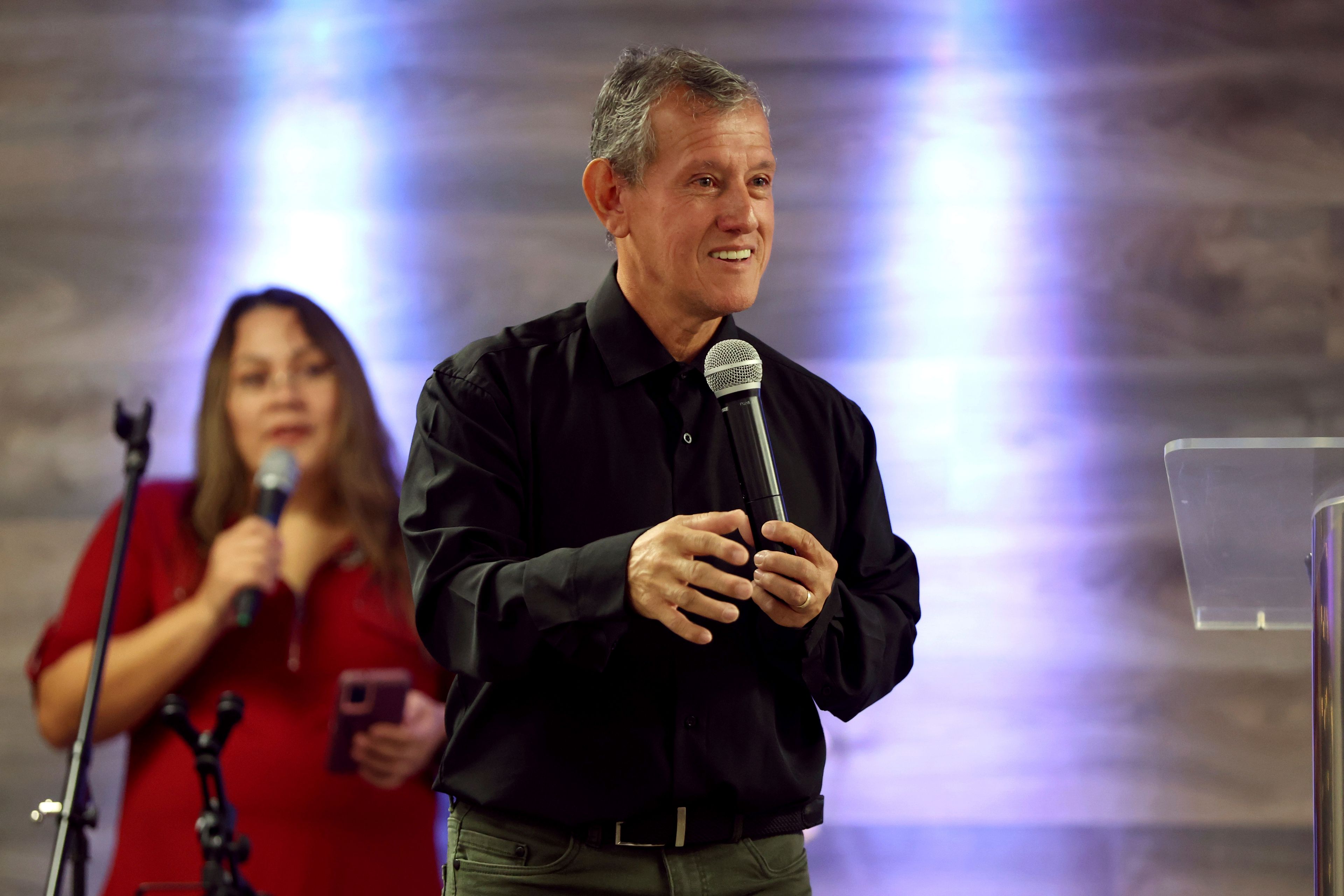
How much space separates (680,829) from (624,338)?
63cm

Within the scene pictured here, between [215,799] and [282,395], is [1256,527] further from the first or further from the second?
[282,395]

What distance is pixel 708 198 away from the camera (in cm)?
166

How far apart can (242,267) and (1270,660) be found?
240 centimetres

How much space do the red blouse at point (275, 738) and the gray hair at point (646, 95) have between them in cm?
129

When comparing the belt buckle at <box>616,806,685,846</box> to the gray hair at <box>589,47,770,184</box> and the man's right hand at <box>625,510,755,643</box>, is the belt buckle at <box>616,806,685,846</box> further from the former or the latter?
the gray hair at <box>589,47,770,184</box>

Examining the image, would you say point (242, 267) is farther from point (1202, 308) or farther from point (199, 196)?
point (1202, 308)

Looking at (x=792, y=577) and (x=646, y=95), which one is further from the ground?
(x=646, y=95)

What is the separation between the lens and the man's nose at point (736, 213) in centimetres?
164

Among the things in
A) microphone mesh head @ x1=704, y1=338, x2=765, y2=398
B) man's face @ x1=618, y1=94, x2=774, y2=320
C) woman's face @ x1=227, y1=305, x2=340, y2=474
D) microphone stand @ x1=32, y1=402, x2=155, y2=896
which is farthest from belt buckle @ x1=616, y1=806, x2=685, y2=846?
woman's face @ x1=227, y1=305, x2=340, y2=474

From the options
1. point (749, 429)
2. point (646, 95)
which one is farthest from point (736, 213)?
point (749, 429)

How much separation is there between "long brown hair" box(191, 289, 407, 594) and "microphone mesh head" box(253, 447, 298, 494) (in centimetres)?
7

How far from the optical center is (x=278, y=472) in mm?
2672

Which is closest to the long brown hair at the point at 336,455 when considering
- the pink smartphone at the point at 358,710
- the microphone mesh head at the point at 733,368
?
the pink smartphone at the point at 358,710

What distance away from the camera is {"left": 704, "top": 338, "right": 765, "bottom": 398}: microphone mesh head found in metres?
1.43
